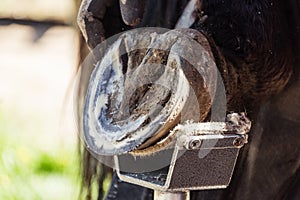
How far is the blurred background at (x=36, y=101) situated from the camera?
2.24 m

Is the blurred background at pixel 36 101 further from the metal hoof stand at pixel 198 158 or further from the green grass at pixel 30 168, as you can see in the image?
the metal hoof stand at pixel 198 158

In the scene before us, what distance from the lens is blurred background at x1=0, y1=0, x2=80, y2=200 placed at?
2244 millimetres

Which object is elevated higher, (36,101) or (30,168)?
(30,168)

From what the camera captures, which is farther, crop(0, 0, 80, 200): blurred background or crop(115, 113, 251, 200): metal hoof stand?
crop(0, 0, 80, 200): blurred background

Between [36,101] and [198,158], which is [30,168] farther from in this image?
[198,158]

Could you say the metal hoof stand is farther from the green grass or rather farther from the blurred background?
the green grass

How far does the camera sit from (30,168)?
2.40m

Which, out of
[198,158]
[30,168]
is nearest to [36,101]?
[30,168]

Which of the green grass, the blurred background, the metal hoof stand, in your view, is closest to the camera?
the metal hoof stand

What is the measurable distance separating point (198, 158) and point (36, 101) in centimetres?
213

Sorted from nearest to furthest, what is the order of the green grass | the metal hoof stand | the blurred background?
the metal hoof stand < the green grass < the blurred background

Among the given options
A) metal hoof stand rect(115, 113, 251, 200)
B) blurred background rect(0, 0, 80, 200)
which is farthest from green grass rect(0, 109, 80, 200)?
metal hoof stand rect(115, 113, 251, 200)

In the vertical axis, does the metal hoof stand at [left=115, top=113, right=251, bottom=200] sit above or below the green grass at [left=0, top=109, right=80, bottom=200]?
above

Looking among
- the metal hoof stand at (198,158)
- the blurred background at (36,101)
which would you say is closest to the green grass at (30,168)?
the blurred background at (36,101)
